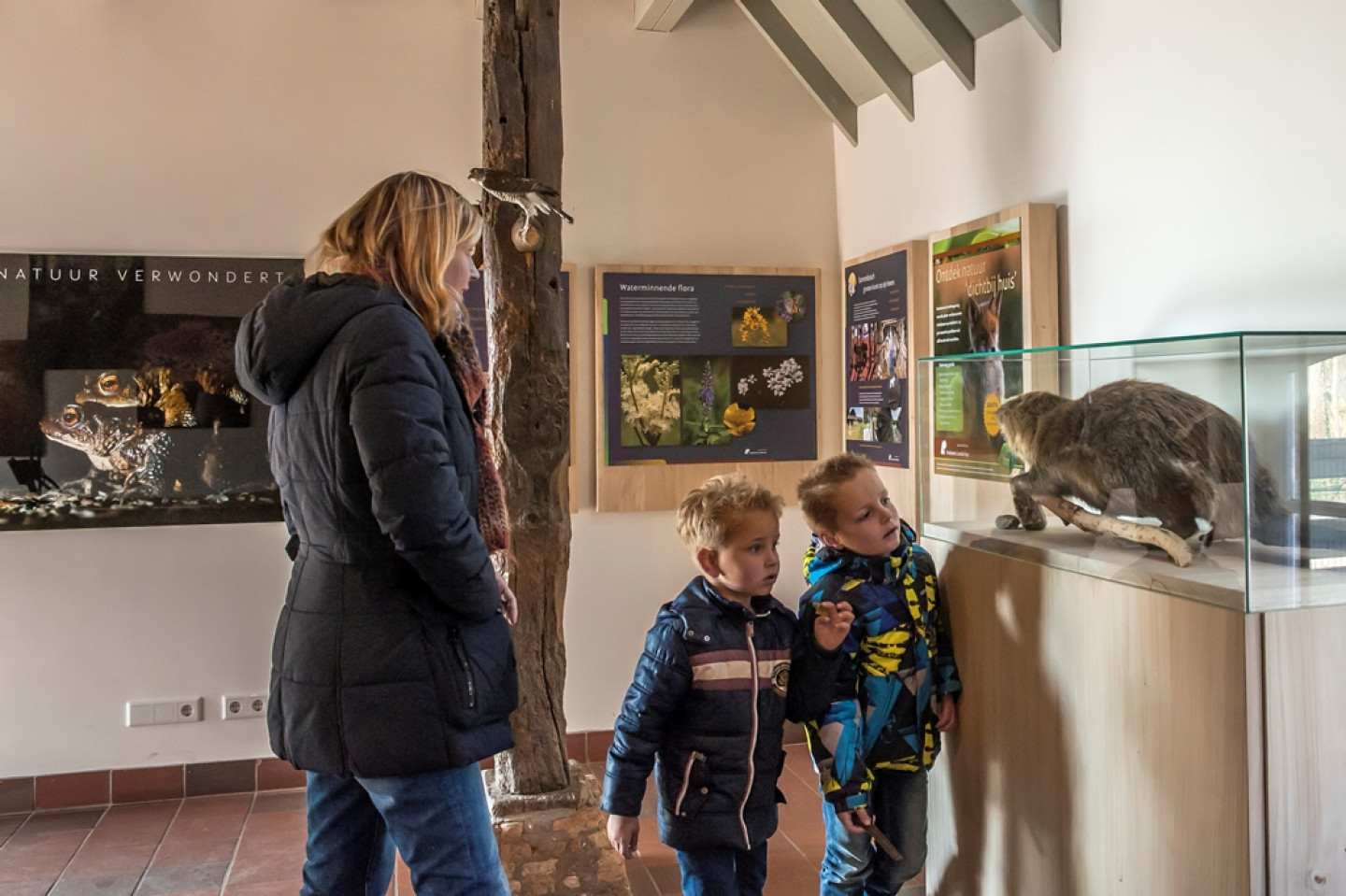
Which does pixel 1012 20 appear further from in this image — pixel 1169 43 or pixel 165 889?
pixel 165 889

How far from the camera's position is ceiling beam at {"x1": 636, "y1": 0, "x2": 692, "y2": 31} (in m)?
3.59

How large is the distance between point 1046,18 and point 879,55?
0.84m

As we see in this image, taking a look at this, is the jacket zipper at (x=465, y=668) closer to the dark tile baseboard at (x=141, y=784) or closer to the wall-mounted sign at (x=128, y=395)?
the dark tile baseboard at (x=141, y=784)

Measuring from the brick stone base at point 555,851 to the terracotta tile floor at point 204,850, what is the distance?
43 centimetres

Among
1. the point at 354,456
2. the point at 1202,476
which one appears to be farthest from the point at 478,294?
the point at 1202,476

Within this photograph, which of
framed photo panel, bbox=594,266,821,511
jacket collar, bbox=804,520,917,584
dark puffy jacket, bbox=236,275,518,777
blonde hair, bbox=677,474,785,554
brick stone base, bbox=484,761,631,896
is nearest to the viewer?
dark puffy jacket, bbox=236,275,518,777

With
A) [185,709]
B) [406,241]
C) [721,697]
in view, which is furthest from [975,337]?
[185,709]

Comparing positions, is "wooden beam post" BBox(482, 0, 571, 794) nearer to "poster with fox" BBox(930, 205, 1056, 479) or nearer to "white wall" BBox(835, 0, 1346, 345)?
"poster with fox" BBox(930, 205, 1056, 479)

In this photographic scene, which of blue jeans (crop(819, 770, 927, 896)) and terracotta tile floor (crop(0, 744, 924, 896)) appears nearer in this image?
blue jeans (crop(819, 770, 927, 896))

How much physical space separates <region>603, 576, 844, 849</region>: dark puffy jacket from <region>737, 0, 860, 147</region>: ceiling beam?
7.87 ft

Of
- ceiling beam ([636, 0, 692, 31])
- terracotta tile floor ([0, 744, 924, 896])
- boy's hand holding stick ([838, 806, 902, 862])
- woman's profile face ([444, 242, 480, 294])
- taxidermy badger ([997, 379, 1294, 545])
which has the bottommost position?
terracotta tile floor ([0, 744, 924, 896])

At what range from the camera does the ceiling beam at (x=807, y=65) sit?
12.3 ft

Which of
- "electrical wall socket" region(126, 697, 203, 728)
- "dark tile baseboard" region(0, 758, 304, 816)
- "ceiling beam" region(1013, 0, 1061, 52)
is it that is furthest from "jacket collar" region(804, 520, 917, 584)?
"electrical wall socket" region(126, 697, 203, 728)

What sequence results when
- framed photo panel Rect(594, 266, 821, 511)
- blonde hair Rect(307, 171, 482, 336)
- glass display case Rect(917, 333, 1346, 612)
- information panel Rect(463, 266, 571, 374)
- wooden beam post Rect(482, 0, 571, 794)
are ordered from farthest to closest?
framed photo panel Rect(594, 266, 821, 511), information panel Rect(463, 266, 571, 374), wooden beam post Rect(482, 0, 571, 794), blonde hair Rect(307, 171, 482, 336), glass display case Rect(917, 333, 1346, 612)
